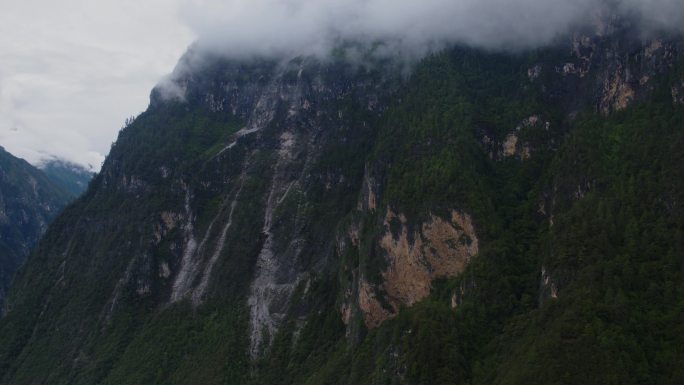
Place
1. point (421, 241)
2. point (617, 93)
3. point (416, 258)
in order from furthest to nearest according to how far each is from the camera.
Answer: point (617, 93), point (416, 258), point (421, 241)

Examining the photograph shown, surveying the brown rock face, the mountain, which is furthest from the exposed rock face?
the brown rock face

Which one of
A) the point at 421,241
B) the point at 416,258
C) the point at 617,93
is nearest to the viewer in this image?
the point at 421,241

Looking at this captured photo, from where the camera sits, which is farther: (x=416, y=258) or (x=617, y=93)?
(x=617, y=93)

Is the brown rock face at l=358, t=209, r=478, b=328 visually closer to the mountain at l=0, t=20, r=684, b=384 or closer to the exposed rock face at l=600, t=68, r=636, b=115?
the mountain at l=0, t=20, r=684, b=384

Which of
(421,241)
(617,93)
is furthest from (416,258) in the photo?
(617,93)

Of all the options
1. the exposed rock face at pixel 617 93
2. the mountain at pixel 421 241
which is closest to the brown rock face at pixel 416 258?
the mountain at pixel 421 241

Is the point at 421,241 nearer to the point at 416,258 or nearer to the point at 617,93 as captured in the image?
the point at 416,258

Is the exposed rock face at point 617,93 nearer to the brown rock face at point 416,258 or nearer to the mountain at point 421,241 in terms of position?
the mountain at point 421,241

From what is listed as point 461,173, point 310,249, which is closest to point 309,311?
point 310,249
